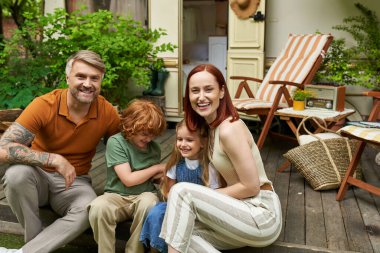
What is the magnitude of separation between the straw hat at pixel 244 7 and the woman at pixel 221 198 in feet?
9.28

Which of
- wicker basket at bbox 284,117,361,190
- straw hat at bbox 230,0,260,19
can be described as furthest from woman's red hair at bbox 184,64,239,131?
straw hat at bbox 230,0,260,19

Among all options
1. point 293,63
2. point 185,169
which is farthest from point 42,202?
point 293,63

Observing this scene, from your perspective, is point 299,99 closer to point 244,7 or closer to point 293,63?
point 293,63

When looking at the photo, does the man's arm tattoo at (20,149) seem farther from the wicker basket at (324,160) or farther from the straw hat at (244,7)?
the straw hat at (244,7)

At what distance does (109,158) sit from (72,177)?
0.71 feet

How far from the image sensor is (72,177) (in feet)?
7.21

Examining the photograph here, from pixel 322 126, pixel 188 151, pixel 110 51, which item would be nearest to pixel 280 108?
pixel 322 126

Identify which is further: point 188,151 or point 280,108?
point 280,108

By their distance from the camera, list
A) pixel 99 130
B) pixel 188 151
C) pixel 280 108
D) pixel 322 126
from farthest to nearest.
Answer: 1. pixel 280 108
2. pixel 322 126
3. pixel 99 130
4. pixel 188 151

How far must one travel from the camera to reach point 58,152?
237 cm

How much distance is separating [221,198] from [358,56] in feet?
10.7

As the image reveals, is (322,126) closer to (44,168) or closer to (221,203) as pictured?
(221,203)

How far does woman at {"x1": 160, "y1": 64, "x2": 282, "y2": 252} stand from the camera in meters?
1.87

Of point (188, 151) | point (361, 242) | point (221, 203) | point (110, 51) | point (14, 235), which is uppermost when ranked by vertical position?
point (110, 51)
